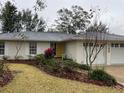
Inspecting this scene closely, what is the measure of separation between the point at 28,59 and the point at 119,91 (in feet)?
56.6

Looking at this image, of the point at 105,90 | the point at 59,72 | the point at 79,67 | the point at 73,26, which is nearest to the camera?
the point at 105,90

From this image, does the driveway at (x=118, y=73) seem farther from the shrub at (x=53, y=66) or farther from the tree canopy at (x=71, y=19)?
the tree canopy at (x=71, y=19)

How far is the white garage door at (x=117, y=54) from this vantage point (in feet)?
83.1

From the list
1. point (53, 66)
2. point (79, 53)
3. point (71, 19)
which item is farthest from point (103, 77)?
point (71, 19)

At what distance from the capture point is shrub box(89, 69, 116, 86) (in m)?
12.5

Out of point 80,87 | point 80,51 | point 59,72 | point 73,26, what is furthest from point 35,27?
point 80,87

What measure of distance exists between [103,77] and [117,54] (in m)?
13.4

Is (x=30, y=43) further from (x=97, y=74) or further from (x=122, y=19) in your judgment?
(x=97, y=74)

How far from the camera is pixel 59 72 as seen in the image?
1520cm

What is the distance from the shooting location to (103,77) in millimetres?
12844

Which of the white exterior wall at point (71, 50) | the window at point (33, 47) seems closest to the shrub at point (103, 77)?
the white exterior wall at point (71, 50)

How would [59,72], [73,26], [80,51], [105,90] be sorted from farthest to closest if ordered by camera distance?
[73,26] < [80,51] < [59,72] < [105,90]

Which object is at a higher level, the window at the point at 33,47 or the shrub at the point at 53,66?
the window at the point at 33,47

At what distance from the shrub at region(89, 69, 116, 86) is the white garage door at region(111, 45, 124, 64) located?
12345mm
